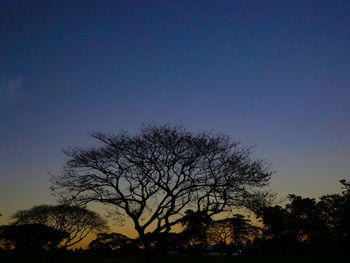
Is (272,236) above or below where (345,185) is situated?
below

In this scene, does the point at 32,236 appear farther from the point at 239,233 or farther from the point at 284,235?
the point at 284,235

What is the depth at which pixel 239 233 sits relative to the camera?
2709 inches

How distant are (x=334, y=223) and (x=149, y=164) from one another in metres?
46.1

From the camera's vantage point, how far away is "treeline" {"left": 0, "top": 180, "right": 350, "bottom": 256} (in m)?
53.9

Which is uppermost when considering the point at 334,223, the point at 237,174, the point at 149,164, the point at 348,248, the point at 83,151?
the point at 83,151

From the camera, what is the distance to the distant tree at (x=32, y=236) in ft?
195

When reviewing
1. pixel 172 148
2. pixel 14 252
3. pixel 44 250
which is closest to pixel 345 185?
pixel 172 148

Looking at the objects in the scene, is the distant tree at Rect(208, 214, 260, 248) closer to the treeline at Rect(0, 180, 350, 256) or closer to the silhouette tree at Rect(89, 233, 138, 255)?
the treeline at Rect(0, 180, 350, 256)

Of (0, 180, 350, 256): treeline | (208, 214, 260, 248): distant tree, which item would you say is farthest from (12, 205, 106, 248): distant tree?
(208, 214, 260, 248): distant tree

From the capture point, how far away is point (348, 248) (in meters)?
50.9

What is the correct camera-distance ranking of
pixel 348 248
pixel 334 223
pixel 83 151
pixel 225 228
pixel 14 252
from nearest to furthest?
pixel 83 151, pixel 348 248, pixel 334 223, pixel 14 252, pixel 225 228

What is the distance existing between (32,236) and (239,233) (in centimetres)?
4637

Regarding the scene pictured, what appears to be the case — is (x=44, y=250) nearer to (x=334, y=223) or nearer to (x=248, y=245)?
(x=248, y=245)

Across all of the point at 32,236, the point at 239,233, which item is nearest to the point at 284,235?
the point at 239,233
